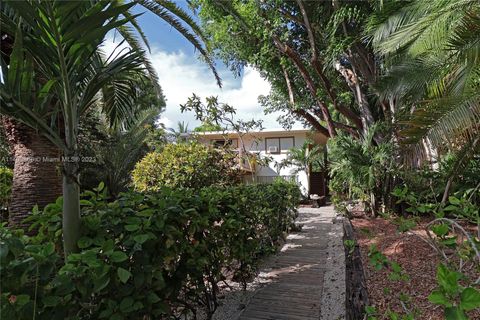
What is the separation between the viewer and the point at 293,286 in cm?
450

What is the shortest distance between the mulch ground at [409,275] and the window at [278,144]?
1391cm

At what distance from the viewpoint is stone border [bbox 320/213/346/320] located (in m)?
3.62

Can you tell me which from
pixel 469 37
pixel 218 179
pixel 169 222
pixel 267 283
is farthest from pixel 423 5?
pixel 169 222

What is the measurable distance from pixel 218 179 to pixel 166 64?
3.28 metres

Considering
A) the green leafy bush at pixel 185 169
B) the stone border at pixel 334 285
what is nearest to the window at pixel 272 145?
the green leafy bush at pixel 185 169

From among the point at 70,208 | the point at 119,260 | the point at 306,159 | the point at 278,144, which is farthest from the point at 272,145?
the point at 119,260

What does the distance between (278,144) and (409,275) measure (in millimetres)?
16996

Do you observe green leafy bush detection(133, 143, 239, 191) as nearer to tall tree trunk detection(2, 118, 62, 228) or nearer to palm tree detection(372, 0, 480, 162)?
tall tree trunk detection(2, 118, 62, 228)

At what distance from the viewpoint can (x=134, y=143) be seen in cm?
1459

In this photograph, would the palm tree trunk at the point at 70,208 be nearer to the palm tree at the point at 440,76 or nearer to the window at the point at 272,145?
the palm tree at the point at 440,76

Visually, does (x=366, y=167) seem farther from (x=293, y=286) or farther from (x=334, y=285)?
(x=293, y=286)

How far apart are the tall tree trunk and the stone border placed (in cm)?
454

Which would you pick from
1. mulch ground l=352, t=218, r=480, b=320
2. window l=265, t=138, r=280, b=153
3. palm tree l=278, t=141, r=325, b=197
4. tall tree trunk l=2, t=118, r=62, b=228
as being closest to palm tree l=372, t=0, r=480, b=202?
mulch ground l=352, t=218, r=480, b=320

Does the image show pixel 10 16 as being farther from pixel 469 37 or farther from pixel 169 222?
pixel 469 37
